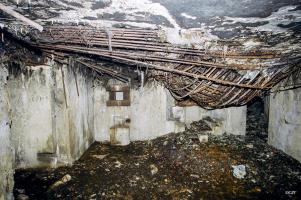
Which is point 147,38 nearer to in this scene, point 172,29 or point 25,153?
point 172,29

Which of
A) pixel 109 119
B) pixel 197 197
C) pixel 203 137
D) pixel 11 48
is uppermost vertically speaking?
pixel 11 48

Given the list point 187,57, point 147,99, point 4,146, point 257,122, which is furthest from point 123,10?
point 257,122

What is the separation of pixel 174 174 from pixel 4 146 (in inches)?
150

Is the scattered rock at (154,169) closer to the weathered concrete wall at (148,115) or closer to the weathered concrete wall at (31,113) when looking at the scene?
the weathered concrete wall at (148,115)

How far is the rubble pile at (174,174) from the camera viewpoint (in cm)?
536

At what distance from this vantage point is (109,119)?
852 cm

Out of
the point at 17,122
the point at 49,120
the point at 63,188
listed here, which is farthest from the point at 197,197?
the point at 17,122

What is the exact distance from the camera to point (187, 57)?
18.1 feet

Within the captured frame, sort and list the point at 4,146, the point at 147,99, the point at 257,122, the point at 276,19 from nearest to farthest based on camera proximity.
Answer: the point at 276,19, the point at 4,146, the point at 147,99, the point at 257,122

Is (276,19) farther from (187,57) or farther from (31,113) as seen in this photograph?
(31,113)

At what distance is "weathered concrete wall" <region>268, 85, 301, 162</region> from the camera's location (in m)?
6.71

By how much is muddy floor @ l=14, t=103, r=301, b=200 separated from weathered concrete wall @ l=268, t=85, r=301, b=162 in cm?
27

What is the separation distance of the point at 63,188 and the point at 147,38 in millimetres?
3722

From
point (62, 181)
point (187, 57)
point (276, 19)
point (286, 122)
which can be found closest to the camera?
point (276, 19)
